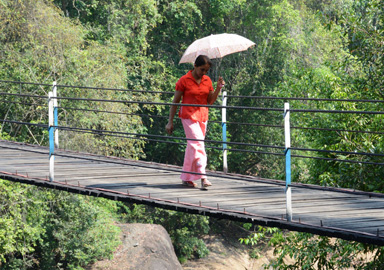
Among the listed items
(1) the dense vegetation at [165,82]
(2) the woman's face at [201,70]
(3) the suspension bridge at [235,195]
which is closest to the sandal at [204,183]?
(3) the suspension bridge at [235,195]

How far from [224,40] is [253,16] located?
1673 cm

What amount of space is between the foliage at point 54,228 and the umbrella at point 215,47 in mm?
7425

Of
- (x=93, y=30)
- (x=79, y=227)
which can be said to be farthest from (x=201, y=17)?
(x=79, y=227)

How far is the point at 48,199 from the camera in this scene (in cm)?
1475

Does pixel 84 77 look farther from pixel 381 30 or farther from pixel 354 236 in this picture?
pixel 354 236

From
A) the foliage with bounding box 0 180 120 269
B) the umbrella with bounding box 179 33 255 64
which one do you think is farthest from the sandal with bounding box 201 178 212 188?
the foliage with bounding box 0 180 120 269

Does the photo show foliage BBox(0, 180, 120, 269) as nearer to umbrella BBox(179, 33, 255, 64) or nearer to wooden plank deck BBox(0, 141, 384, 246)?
wooden plank deck BBox(0, 141, 384, 246)

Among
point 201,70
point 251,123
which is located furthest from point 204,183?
point 251,123

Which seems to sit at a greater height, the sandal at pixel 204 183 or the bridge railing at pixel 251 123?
the bridge railing at pixel 251 123

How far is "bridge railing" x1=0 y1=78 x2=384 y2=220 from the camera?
5262mm

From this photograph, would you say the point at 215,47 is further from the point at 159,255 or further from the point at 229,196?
the point at 159,255

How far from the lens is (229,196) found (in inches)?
221

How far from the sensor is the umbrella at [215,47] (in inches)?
252

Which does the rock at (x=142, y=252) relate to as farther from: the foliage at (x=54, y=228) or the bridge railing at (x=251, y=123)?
the bridge railing at (x=251, y=123)
